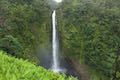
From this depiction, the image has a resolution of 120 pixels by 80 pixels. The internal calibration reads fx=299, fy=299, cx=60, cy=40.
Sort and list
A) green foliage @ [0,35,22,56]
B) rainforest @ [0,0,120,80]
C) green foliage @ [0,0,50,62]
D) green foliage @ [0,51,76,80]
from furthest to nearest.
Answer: rainforest @ [0,0,120,80], green foliage @ [0,0,50,62], green foliage @ [0,35,22,56], green foliage @ [0,51,76,80]

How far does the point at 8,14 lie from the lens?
1379 inches

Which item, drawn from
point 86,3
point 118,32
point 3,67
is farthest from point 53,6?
point 3,67

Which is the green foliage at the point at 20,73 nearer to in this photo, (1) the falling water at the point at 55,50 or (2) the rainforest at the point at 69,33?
(2) the rainforest at the point at 69,33

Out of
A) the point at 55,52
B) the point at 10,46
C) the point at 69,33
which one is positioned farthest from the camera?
the point at 55,52

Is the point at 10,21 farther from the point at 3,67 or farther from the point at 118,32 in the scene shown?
the point at 3,67

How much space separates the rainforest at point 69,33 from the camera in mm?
34375

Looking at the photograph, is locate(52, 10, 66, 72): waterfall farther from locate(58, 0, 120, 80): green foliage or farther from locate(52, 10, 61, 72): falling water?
locate(58, 0, 120, 80): green foliage

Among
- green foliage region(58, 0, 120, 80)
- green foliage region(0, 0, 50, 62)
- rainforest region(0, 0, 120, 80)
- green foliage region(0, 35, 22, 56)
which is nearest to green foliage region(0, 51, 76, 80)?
green foliage region(0, 35, 22, 56)

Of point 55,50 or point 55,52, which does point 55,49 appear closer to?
point 55,50

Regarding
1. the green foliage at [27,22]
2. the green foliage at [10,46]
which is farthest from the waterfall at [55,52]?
the green foliage at [10,46]

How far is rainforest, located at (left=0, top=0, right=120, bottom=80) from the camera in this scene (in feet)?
Result: 113

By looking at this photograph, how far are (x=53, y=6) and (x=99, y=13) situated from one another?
289 inches

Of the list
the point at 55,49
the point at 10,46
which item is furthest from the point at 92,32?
the point at 10,46

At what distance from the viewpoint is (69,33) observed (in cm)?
3788
